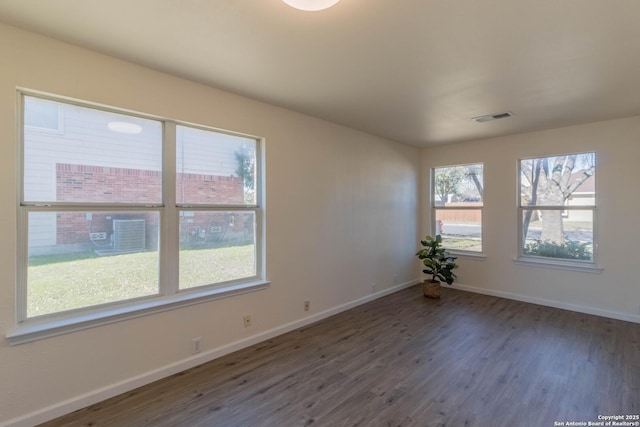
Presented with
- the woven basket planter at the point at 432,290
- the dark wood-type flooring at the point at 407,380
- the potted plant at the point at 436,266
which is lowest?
the dark wood-type flooring at the point at 407,380

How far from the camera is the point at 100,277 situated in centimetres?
232

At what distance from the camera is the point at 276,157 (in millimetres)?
3340

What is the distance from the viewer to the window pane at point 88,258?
2076 mm

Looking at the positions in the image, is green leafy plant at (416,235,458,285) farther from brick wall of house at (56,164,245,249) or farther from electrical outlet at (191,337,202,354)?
electrical outlet at (191,337,202,354)

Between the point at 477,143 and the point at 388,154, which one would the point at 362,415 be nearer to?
the point at 388,154

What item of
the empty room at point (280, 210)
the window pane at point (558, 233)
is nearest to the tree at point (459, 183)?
the window pane at point (558, 233)

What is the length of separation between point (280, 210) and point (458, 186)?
3.59m

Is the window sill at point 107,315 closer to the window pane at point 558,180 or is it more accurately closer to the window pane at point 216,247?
the window pane at point 216,247

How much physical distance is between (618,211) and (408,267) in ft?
9.74

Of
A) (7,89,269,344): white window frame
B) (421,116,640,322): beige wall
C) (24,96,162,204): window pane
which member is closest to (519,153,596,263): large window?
(421,116,640,322): beige wall

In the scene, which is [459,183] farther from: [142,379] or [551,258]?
[142,379]

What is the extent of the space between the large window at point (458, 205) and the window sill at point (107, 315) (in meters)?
4.05

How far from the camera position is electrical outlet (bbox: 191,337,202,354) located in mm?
Answer: 2702

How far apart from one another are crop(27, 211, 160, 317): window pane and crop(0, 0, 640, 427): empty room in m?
0.01
